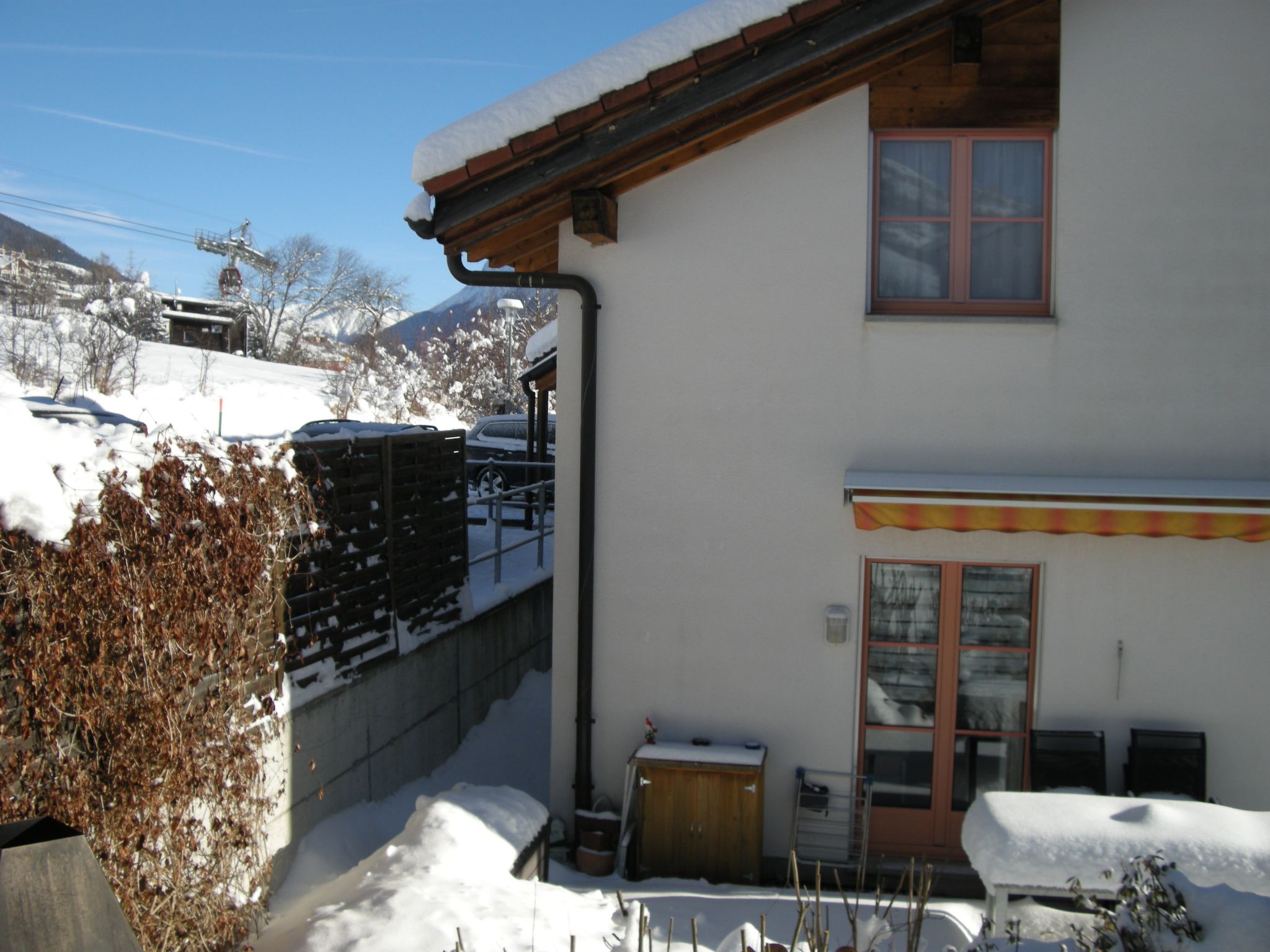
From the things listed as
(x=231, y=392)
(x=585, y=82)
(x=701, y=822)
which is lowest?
(x=701, y=822)

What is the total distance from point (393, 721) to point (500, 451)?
52.1 ft

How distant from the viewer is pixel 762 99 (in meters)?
6.57

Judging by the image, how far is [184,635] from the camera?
4934 mm

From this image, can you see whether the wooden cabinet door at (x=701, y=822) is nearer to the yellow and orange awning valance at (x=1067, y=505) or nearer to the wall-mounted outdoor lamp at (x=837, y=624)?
the wall-mounted outdoor lamp at (x=837, y=624)

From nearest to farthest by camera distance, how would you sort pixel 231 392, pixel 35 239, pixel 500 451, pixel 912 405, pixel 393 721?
pixel 912 405 < pixel 393 721 < pixel 500 451 < pixel 231 392 < pixel 35 239

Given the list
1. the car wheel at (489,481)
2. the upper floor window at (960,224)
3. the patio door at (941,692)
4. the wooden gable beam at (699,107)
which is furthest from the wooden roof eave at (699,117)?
the car wheel at (489,481)

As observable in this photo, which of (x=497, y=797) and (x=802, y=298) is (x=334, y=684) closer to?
(x=497, y=797)

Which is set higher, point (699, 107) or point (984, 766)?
point (699, 107)

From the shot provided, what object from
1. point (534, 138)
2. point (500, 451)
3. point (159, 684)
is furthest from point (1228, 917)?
point (500, 451)

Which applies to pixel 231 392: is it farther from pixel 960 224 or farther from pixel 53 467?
pixel 53 467

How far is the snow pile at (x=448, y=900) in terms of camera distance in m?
4.53

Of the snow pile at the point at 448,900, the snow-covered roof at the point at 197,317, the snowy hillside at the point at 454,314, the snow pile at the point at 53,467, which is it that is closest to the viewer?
the snow pile at the point at 53,467

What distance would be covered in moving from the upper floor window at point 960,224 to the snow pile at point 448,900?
437 cm

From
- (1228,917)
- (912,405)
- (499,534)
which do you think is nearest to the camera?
(1228,917)
